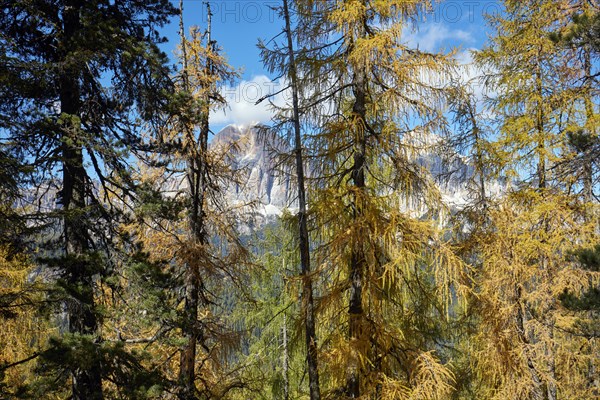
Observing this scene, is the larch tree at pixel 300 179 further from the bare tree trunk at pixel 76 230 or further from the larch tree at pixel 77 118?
the bare tree trunk at pixel 76 230

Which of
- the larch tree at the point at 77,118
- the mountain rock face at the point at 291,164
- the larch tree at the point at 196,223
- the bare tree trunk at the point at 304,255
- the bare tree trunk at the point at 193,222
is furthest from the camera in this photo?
the bare tree trunk at the point at 193,222

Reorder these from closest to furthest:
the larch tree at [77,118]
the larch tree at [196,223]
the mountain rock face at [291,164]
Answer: the larch tree at [77,118]
the mountain rock face at [291,164]
the larch tree at [196,223]

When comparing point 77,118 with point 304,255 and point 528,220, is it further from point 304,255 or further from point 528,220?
point 528,220

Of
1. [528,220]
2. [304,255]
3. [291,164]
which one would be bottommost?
[304,255]

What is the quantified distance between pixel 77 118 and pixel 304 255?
4.52m

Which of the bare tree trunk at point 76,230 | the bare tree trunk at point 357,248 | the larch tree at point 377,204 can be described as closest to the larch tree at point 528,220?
the larch tree at point 377,204

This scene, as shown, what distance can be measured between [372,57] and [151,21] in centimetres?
432

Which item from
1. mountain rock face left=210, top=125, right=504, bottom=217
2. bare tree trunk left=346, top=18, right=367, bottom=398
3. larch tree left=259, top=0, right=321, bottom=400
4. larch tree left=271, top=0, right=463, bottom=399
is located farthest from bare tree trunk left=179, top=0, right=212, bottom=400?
bare tree trunk left=346, top=18, right=367, bottom=398

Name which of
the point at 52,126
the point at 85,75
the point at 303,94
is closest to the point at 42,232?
the point at 52,126

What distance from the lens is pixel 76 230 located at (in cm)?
662

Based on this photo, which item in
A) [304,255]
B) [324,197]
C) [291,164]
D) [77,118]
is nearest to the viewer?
[77,118]

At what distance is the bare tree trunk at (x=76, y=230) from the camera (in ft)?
20.2

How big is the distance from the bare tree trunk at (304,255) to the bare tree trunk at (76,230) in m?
3.40

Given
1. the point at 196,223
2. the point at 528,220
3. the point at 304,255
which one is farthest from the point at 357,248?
the point at 528,220
